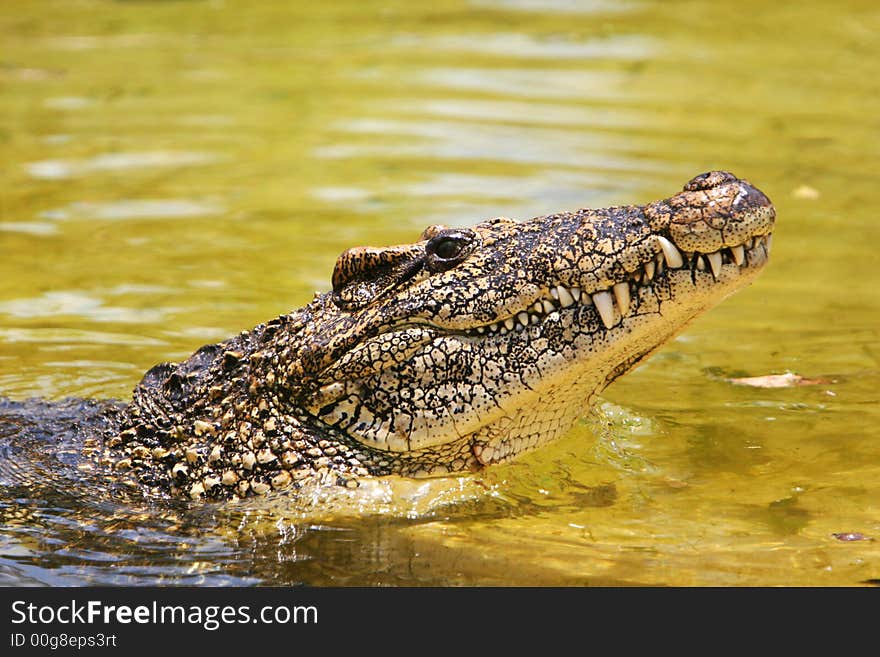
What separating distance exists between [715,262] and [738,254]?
0.29 feet

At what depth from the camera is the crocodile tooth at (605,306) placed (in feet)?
15.4

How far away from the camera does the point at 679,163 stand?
11.6 meters

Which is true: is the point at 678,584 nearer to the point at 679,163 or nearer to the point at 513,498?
the point at 513,498

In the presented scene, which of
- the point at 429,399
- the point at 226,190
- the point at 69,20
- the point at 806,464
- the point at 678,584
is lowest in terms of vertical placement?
the point at 678,584

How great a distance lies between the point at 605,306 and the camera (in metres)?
4.70

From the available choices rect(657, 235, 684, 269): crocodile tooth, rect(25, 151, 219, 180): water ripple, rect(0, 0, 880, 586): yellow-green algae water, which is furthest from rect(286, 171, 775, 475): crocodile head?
rect(25, 151, 219, 180): water ripple

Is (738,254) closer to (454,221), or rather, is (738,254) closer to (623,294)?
(623,294)

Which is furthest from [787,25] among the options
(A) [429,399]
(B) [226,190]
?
(A) [429,399]

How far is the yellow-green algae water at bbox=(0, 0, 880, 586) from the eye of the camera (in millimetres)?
5008

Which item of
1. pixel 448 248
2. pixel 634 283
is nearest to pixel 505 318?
pixel 448 248

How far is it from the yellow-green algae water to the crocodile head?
38cm

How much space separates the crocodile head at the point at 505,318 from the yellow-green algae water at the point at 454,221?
38cm

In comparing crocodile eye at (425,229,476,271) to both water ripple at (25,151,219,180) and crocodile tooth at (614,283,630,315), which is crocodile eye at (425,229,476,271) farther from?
water ripple at (25,151,219,180)
